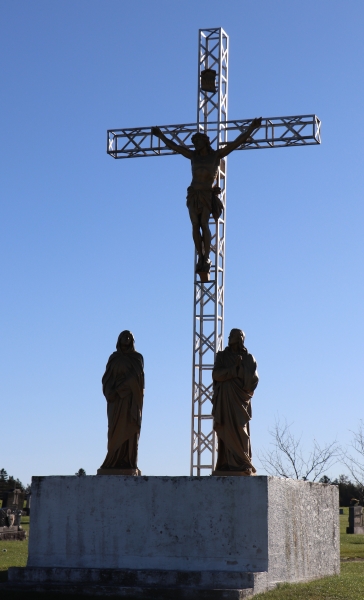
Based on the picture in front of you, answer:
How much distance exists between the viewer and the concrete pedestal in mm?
13336

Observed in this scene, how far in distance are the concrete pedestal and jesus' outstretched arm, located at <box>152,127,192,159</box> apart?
202 inches

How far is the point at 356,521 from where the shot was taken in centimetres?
3241

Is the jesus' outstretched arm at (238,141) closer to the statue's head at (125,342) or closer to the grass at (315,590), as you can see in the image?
the statue's head at (125,342)

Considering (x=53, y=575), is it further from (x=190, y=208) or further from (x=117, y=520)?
(x=190, y=208)

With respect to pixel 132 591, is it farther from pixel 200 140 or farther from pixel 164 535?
pixel 200 140

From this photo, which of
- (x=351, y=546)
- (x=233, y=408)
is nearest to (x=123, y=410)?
(x=233, y=408)

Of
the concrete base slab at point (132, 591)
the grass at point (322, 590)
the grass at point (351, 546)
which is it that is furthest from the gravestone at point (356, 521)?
the concrete base slab at point (132, 591)

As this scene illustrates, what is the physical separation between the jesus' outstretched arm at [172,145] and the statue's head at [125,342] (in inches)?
120

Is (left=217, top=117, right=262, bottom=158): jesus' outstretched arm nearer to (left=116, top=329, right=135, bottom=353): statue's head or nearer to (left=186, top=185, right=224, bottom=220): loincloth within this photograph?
(left=186, top=185, right=224, bottom=220): loincloth

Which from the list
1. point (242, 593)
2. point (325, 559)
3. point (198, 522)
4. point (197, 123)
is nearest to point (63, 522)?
point (198, 522)

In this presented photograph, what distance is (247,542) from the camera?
44.0 feet

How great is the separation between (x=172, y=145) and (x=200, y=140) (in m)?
0.56

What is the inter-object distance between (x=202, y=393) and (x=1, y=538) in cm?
970

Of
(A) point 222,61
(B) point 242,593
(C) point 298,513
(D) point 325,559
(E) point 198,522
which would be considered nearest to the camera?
(B) point 242,593
